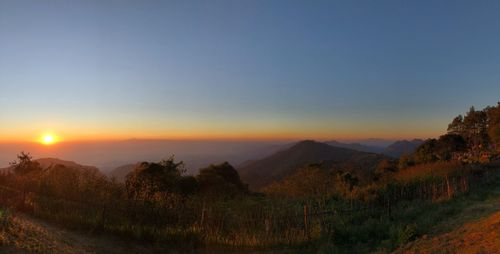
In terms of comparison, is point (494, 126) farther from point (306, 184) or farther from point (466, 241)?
point (466, 241)

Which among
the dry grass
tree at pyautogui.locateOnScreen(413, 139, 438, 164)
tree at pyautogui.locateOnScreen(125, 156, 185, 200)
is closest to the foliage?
tree at pyautogui.locateOnScreen(125, 156, 185, 200)

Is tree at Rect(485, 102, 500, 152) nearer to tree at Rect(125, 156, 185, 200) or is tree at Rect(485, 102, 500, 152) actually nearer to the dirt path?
tree at Rect(125, 156, 185, 200)

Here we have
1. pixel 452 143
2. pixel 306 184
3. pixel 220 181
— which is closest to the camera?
→ pixel 306 184

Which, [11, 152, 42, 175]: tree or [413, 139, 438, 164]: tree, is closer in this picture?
[11, 152, 42, 175]: tree

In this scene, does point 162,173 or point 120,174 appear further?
point 120,174

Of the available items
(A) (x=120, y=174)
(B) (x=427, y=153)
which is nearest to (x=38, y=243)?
(A) (x=120, y=174)

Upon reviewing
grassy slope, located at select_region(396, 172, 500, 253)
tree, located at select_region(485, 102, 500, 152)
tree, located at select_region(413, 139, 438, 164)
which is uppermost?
tree, located at select_region(485, 102, 500, 152)

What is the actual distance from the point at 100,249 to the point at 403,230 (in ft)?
28.1

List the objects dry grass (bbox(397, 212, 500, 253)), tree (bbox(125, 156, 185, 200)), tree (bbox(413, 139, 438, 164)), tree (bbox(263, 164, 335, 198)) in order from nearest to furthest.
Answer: dry grass (bbox(397, 212, 500, 253))
tree (bbox(125, 156, 185, 200))
tree (bbox(263, 164, 335, 198))
tree (bbox(413, 139, 438, 164))

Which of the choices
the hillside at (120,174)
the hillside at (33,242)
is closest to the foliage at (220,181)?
the hillside at (120,174)

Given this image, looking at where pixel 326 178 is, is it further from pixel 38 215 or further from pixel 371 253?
pixel 38 215

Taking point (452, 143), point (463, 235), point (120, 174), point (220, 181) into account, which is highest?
point (452, 143)

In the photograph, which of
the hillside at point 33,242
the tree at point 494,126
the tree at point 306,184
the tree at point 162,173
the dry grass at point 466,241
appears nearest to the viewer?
the hillside at point 33,242

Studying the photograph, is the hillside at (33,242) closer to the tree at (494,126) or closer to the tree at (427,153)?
the tree at (427,153)
